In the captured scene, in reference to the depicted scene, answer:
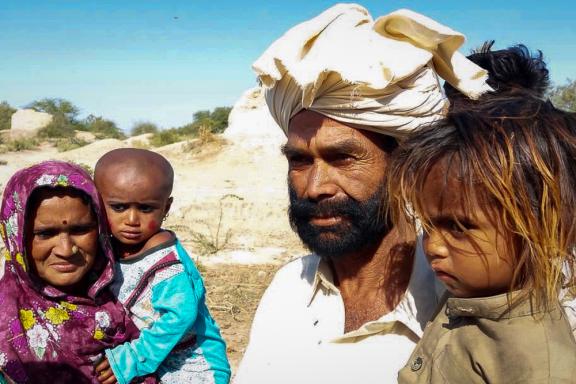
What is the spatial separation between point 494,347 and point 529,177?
0.41 m

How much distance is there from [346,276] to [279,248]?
7181 mm

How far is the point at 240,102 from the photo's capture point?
24094mm

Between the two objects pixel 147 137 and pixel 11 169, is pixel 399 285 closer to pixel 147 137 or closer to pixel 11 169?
pixel 11 169

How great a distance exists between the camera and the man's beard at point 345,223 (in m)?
1.81

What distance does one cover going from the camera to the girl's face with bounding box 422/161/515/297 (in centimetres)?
127

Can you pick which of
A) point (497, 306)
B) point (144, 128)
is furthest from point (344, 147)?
point (144, 128)

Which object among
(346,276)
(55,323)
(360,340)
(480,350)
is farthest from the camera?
(55,323)

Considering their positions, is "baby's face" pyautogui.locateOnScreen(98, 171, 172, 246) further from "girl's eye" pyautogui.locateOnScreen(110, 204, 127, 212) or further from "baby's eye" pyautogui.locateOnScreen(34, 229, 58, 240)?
"baby's eye" pyautogui.locateOnScreen(34, 229, 58, 240)

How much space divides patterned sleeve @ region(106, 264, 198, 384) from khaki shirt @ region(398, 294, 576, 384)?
1101 mm

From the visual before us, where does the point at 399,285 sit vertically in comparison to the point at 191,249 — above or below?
above

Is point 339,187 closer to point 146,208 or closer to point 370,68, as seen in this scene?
point 370,68

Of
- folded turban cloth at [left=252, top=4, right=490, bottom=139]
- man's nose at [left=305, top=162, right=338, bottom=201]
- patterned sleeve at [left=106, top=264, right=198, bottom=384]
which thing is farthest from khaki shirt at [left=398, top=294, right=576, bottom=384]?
patterned sleeve at [left=106, top=264, right=198, bottom=384]

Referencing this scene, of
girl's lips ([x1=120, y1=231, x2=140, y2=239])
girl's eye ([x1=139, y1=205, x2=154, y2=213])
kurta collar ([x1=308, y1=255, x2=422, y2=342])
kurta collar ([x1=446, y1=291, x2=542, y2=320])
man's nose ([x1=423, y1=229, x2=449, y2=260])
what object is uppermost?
man's nose ([x1=423, y1=229, x2=449, y2=260])

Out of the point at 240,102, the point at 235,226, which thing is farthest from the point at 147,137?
the point at 235,226
